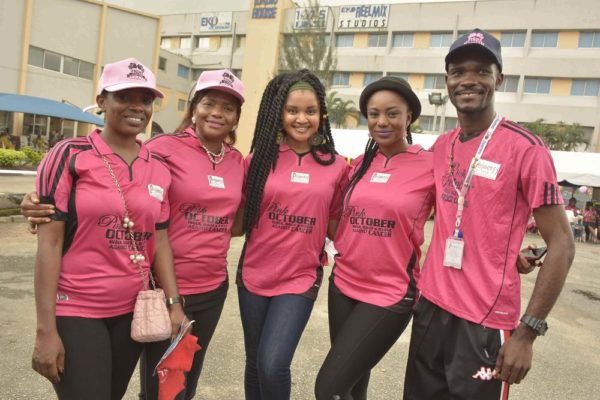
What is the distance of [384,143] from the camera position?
2.72m

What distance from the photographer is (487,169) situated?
6.80 feet

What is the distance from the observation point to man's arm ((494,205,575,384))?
1864 mm

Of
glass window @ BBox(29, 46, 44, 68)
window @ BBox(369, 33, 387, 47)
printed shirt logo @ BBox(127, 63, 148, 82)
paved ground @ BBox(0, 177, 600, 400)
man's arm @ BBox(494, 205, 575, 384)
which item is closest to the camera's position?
man's arm @ BBox(494, 205, 575, 384)

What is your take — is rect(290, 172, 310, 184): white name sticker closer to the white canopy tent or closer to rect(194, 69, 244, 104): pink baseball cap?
rect(194, 69, 244, 104): pink baseball cap

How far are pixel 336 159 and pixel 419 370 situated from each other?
1.36m

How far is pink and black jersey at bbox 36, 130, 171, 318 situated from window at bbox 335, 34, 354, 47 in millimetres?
41171

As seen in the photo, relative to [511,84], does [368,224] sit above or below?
below

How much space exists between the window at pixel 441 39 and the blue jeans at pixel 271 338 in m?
38.5

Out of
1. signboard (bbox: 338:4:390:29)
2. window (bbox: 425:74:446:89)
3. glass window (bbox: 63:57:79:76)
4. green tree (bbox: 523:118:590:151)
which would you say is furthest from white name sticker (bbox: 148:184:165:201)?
signboard (bbox: 338:4:390:29)

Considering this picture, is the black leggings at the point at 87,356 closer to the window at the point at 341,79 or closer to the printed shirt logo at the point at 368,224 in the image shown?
the printed shirt logo at the point at 368,224

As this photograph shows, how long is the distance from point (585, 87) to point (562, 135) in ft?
17.5

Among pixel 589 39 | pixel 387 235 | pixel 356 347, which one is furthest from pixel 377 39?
pixel 356 347

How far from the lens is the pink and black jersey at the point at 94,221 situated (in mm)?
1982

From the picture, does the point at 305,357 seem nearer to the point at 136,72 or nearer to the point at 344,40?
the point at 136,72
